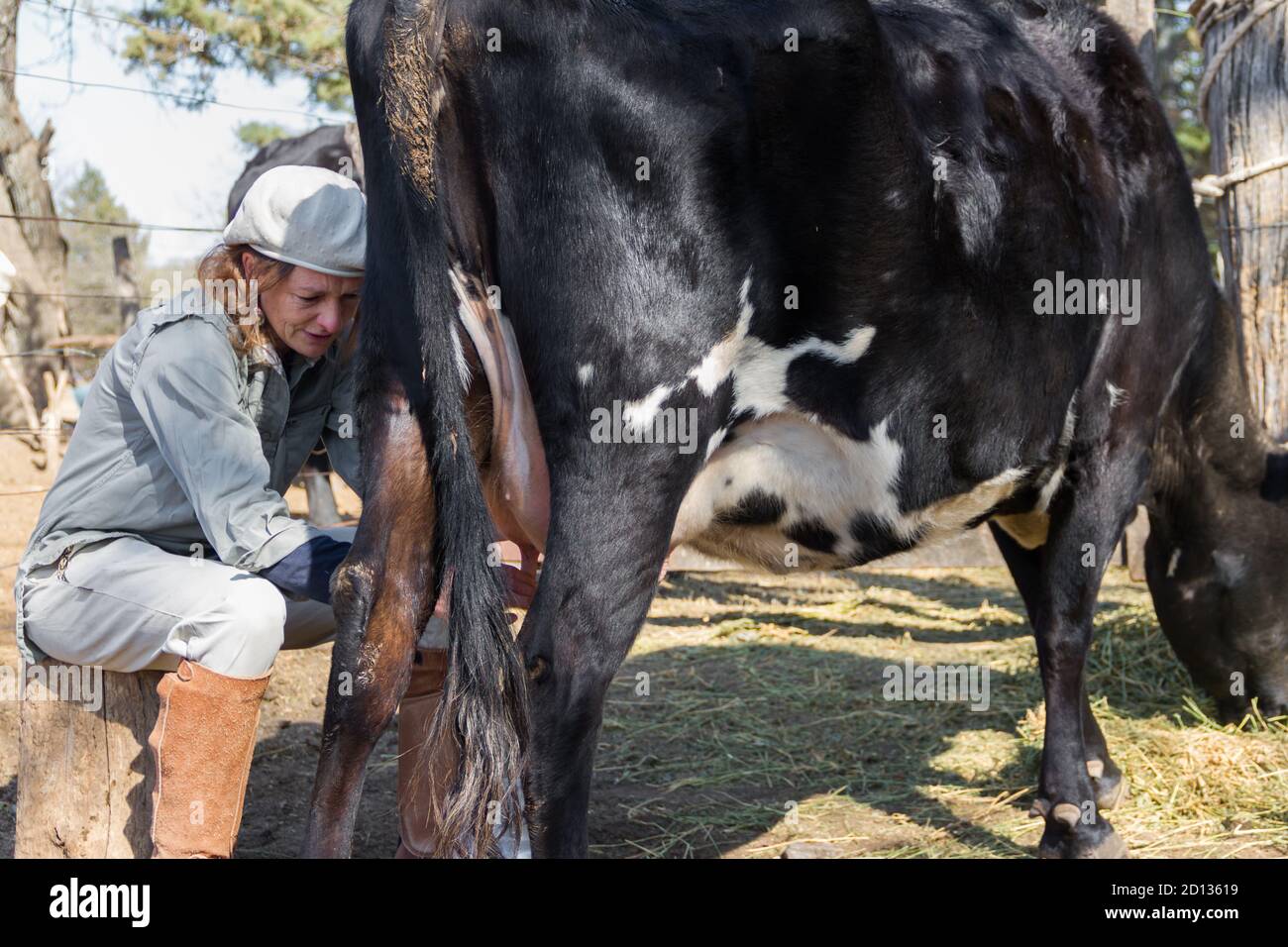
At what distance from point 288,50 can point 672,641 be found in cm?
1025

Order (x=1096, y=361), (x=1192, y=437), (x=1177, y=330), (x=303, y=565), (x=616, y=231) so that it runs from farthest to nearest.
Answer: (x=1192, y=437) < (x=1177, y=330) < (x=1096, y=361) < (x=303, y=565) < (x=616, y=231)

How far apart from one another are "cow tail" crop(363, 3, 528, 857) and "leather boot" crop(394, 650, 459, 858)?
70 cm

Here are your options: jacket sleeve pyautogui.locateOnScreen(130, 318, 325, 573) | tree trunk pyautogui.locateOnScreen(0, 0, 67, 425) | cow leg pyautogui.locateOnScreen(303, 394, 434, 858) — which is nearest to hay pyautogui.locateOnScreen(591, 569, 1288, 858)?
cow leg pyautogui.locateOnScreen(303, 394, 434, 858)

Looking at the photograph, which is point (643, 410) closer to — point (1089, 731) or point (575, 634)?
point (575, 634)

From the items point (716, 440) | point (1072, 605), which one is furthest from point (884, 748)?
point (716, 440)

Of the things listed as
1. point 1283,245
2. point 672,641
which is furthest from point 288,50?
point 1283,245

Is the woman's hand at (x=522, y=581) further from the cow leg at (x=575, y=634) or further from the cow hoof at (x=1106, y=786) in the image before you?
the cow hoof at (x=1106, y=786)

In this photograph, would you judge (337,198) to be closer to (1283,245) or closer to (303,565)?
(303,565)

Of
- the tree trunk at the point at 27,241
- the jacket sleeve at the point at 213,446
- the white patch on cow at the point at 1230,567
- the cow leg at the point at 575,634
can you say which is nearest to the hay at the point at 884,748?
the white patch on cow at the point at 1230,567

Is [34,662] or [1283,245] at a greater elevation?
[1283,245]

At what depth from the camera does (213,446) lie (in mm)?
2611

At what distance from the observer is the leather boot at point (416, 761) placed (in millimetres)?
3141

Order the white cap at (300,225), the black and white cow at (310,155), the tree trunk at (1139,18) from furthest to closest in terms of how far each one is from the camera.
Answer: the black and white cow at (310,155) < the tree trunk at (1139,18) < the white cap at (300,225)

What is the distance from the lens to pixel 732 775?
167 inches
